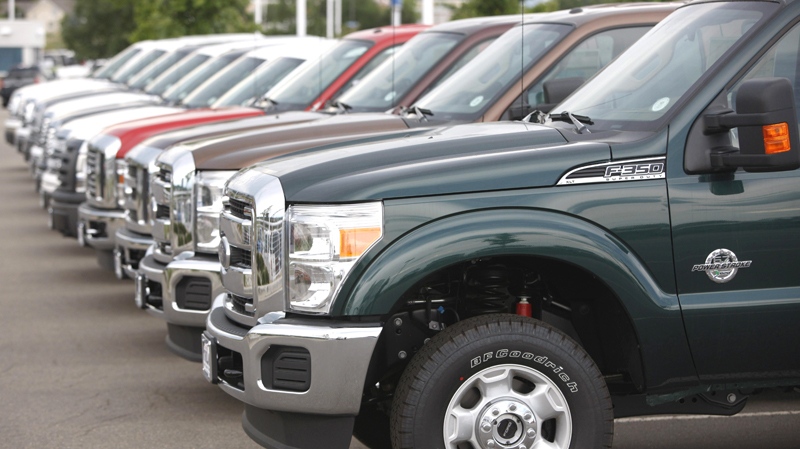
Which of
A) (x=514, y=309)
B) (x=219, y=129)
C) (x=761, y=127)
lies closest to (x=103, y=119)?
(x=219, y=129)

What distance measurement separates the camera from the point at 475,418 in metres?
4.68

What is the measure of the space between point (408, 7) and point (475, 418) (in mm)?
70566

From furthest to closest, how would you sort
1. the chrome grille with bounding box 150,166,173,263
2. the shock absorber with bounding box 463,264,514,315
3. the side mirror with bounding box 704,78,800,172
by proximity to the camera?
the chrome grille with bounding box 150,166,173,263, the shock absorber with bounding box 463,264,514,315, the side mirror with bounding box 704,78,800,172

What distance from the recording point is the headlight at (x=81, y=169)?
36.2 feet

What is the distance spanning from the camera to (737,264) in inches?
190

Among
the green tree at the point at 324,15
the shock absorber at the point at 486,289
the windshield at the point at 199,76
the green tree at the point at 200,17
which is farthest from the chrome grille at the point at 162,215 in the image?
the green tree at the point at 324,15

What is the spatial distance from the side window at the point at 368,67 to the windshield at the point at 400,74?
65 centimetres

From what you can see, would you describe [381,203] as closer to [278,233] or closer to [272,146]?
[278,233]

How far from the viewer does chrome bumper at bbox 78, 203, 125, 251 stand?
973 centimetres

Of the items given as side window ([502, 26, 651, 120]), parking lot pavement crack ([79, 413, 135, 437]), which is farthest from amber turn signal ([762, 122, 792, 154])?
parking lot pavement crack ([79, 413, 135, 437])

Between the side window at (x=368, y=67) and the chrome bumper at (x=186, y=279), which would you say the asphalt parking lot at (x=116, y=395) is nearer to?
the chrome bumper at (x=186, y=279)

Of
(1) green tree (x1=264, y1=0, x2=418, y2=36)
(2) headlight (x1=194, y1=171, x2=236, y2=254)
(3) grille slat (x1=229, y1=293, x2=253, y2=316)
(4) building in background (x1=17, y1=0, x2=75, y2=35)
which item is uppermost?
(4) building in background (x1=17, y1=0, x2=75, y2=35)

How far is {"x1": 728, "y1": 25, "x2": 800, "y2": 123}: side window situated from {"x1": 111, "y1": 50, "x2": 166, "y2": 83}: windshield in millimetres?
17569

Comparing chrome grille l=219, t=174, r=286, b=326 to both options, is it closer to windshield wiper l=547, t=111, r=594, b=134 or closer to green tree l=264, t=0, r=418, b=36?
windshield wiper l=547, t=111, r=594, b=134
